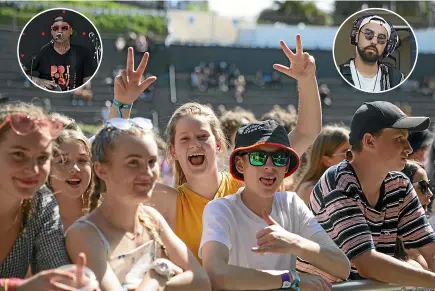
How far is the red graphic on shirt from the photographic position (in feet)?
13.2

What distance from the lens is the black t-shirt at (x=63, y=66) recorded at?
4.04m

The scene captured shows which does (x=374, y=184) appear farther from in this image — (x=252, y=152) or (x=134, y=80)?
(x=134, y=80)

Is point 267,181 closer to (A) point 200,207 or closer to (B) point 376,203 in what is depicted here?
(A) point 200,207

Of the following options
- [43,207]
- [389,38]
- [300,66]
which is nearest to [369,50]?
[389,38]

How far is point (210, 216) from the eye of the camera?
3.56 metres

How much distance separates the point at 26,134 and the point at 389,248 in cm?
200

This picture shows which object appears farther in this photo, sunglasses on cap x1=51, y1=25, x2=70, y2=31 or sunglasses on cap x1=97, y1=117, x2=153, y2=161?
sunglasses on cap x1=51, y1=25, x2=70, y2=31

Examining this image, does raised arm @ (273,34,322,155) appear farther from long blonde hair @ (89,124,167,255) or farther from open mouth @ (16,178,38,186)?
open mouth @ (16,178,38,186)

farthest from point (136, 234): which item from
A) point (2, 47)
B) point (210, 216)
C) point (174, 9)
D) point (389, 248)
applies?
point (174, 9)

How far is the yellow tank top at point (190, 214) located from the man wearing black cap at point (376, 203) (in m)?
0.52

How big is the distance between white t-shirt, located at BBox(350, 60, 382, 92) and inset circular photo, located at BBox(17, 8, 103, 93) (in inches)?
54.3

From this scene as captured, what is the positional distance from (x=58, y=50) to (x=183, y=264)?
4.29 ft

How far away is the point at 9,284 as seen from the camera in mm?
2713

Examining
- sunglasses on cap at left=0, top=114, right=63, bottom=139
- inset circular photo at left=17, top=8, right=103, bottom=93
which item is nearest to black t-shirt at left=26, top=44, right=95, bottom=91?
inset circular photo at left=17, top=8, right=103, bottom=93
